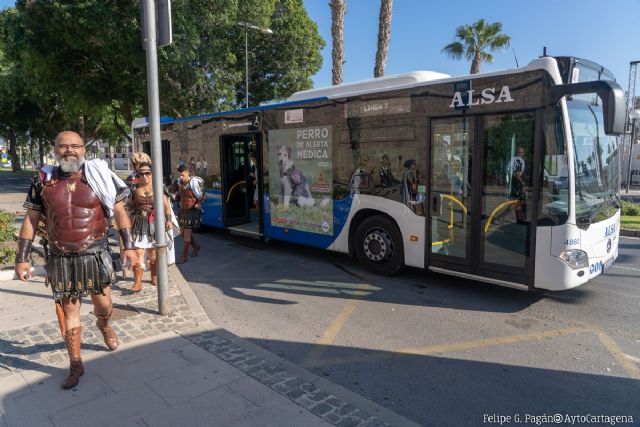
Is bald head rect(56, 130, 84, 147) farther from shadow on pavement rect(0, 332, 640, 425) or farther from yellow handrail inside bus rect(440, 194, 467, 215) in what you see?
yellow handrail inside bus rect(440, 194, 467, 215)

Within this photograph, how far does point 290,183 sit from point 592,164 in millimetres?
4815

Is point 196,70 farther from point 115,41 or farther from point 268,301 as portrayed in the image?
point 268,301

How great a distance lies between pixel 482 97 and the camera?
574 cm

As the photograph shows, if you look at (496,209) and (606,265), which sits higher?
(496,209)

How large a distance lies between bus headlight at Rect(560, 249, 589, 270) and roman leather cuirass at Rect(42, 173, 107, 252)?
490 centimetres

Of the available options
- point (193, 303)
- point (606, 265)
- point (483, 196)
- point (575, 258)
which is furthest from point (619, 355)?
point (193, 303)

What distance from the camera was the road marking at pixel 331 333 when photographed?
14.2 feet

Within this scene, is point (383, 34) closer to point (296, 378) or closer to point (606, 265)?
point (606, 265)

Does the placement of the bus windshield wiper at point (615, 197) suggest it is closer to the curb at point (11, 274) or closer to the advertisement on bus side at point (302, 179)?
the advertisement on bus side at point (302, 179)

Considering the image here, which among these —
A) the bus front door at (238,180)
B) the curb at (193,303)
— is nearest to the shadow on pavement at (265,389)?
the curb at (193,303)

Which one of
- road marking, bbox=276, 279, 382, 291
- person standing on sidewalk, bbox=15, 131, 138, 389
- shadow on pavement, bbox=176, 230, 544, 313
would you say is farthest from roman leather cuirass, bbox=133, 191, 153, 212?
person standing on sidewalk, bbox=15, 131, 138, 389

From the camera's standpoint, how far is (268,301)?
607 centimetres

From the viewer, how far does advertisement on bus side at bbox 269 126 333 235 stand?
25.6 feet

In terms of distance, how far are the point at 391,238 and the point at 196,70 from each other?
13.2 meters
